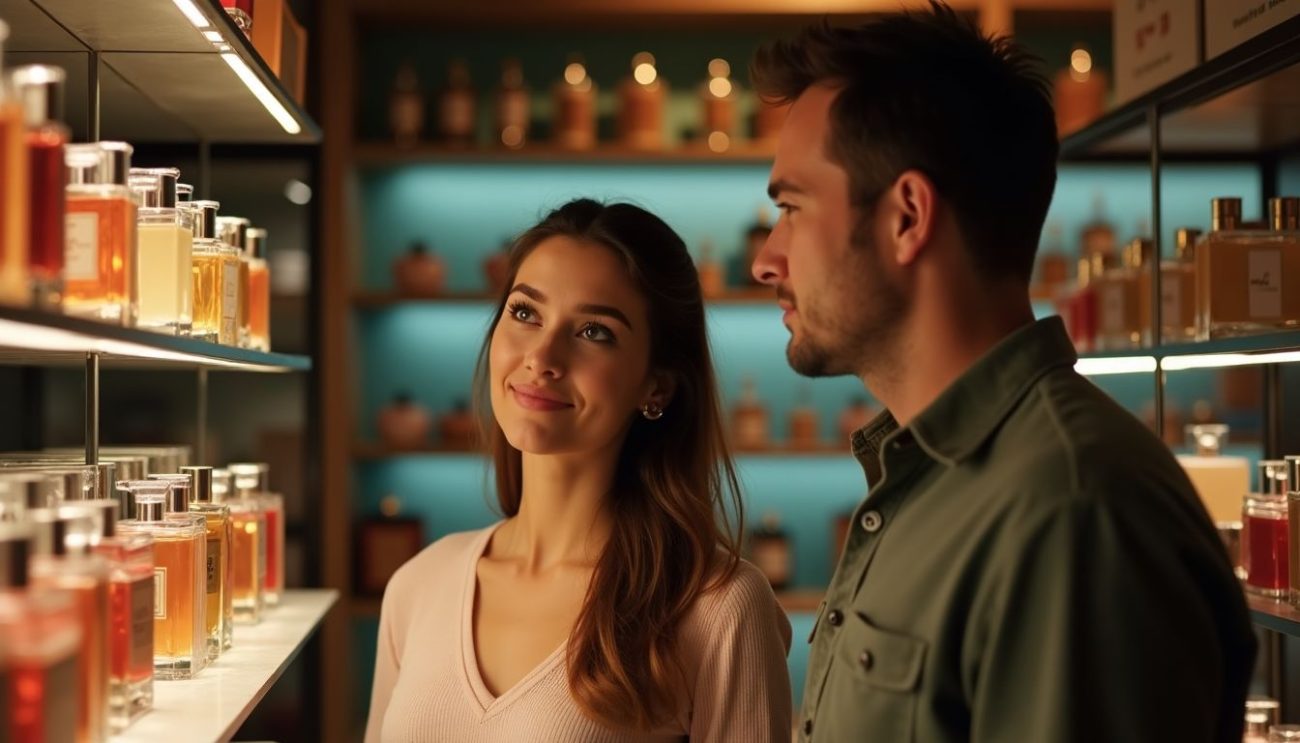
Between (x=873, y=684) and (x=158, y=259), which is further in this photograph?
(x=158, y=259)

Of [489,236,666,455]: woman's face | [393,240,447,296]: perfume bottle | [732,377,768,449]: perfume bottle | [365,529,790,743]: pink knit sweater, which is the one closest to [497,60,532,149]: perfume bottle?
[393,240,447,296]: perfume bottle

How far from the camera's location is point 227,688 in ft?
4.97

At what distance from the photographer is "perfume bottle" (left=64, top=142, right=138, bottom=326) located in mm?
1180

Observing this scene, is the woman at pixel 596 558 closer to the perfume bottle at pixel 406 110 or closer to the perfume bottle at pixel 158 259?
the perfume bottle at pixel 158 259

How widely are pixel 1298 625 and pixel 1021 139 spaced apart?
0.86 m

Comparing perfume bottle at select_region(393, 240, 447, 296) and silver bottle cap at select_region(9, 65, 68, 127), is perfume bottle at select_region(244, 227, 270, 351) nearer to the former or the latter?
silver bottle cap at select_region(9, 65, 68, 127)

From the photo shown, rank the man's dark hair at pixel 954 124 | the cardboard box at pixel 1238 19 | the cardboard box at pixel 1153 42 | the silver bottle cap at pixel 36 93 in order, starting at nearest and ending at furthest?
the silver bottle cap at pixel 36 93 → the man's dark hair at pixel 954 124 → the cardboard box at pixel 1238 19 → the cardboard box at pixel 1153 42

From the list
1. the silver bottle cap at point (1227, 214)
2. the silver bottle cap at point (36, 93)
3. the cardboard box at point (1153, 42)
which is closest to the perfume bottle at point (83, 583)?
the silver bottle cap at point (36, 93)

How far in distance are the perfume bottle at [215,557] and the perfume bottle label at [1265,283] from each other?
155 cm

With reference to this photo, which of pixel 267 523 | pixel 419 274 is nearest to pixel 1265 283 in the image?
pixel 267 523

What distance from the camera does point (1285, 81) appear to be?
79.1 inches

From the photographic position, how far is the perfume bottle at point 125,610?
123 centimetres

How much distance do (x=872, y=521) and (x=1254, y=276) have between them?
101 centimetres

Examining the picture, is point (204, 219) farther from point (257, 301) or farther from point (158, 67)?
point (257, 301)
